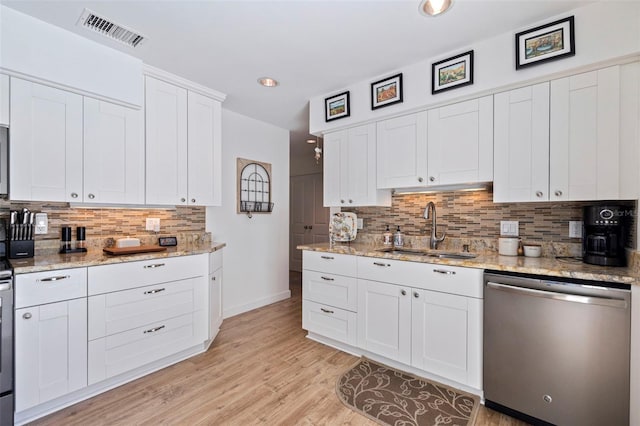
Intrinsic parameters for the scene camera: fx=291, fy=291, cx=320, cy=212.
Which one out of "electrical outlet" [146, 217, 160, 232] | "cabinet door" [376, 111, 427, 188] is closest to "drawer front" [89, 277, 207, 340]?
"electrical outlet" [146, 217, 160, 232]

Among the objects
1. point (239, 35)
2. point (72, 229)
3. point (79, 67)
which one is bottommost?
point (72, 229)

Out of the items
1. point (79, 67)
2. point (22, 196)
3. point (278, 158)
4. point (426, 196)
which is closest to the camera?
point (22, 196)

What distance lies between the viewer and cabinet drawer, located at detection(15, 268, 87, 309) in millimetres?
1711

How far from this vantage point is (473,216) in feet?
8.37

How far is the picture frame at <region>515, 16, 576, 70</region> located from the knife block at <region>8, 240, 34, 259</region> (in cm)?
359

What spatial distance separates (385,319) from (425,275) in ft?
1.72

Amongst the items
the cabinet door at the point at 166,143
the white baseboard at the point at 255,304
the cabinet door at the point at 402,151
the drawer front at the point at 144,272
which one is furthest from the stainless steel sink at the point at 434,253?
the cabinet door at the point at 166,143

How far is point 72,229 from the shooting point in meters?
2.39

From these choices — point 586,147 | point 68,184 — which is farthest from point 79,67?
point 586,147

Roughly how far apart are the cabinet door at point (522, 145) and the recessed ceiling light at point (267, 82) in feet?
6.07

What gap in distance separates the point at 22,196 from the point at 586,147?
12.0ft

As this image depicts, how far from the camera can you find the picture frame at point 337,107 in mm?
2848

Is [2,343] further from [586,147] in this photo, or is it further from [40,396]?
[586,147]

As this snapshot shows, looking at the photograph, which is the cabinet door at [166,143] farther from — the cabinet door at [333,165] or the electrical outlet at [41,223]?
the cabinet door at [333,165]
